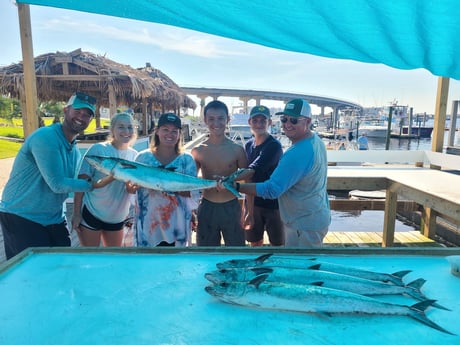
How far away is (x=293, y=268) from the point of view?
5.70 ft

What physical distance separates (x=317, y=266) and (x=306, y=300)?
0.33 metres

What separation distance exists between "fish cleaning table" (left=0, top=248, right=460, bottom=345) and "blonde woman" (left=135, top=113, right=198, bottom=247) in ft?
3.00

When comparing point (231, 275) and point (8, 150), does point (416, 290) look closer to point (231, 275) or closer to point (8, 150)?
point (231, 275)

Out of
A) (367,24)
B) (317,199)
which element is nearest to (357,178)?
(317,199)

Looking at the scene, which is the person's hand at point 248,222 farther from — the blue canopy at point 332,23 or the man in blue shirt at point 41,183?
the blue canopy at point 332,23

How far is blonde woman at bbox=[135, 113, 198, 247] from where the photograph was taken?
9.84 feet

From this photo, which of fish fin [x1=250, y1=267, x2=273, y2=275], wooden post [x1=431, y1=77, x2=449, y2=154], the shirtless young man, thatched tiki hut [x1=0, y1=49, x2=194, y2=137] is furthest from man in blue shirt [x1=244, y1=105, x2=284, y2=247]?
thatched tiki hut [x1=0, y1=49, x2=194, y2=137]

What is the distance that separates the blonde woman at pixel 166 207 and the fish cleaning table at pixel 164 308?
916mm

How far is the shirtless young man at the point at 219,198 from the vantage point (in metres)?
3.38

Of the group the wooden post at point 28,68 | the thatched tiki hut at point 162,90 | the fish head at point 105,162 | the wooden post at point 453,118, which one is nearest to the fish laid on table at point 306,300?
the fish head at point 105,162

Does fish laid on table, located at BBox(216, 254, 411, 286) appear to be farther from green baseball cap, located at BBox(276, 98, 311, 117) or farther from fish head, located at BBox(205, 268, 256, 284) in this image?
green baseball cap, located at BBox(276, 98, 311, 117)

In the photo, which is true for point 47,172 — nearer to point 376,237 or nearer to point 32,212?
point 32,212

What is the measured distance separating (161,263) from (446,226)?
8.13 metres

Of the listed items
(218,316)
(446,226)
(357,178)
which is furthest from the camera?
(446,226)
